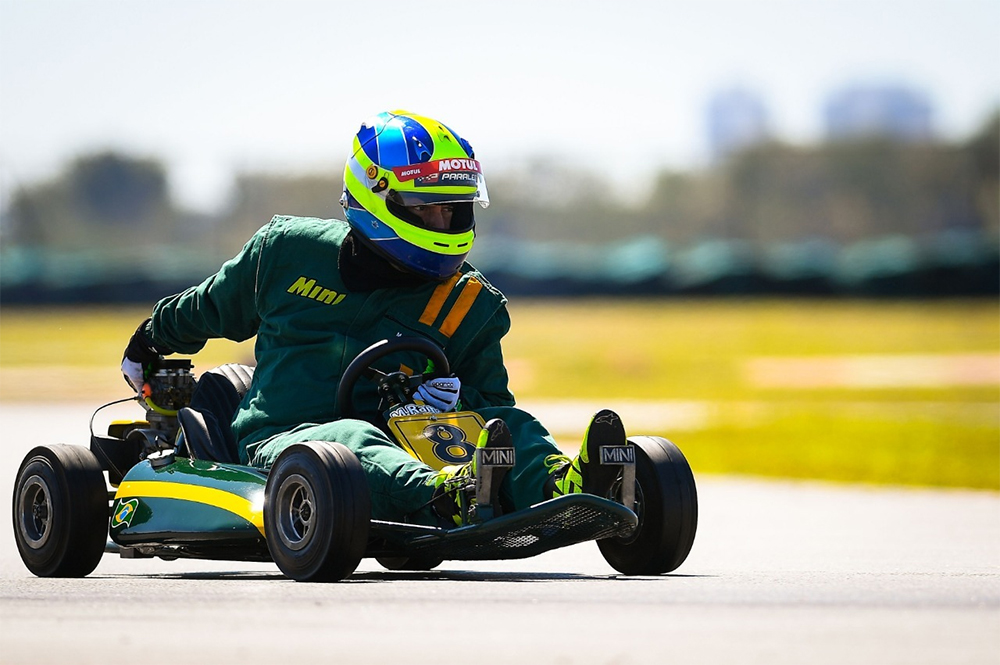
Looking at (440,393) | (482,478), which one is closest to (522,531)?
(482,478)

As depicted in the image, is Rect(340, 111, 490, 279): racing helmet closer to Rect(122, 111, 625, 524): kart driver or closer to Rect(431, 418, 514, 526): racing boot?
Rect(122, 111, 625, 524): kart driver

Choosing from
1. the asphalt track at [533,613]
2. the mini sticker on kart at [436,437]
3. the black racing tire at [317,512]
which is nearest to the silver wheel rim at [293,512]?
the black racing tire at [317,512]

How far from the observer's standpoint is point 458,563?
24.8 feet

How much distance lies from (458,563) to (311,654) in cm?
368

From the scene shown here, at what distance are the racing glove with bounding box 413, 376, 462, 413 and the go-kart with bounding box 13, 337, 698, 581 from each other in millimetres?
76

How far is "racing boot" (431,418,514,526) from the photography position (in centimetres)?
532

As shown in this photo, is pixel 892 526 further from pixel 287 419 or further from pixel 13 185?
pixel 13 185

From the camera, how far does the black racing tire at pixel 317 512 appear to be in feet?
17.6

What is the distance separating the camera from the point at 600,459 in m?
5.48

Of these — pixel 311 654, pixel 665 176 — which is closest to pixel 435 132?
A: pixel 311 654

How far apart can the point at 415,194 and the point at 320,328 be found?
2.14 feet

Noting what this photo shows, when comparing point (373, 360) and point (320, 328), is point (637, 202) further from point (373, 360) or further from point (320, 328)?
point (373, 360)

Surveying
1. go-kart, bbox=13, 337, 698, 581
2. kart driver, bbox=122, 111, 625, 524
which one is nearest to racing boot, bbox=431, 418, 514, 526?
go-kart, bbox=13, 337, 698, 581

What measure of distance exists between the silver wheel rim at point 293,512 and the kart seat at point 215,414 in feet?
2.65
